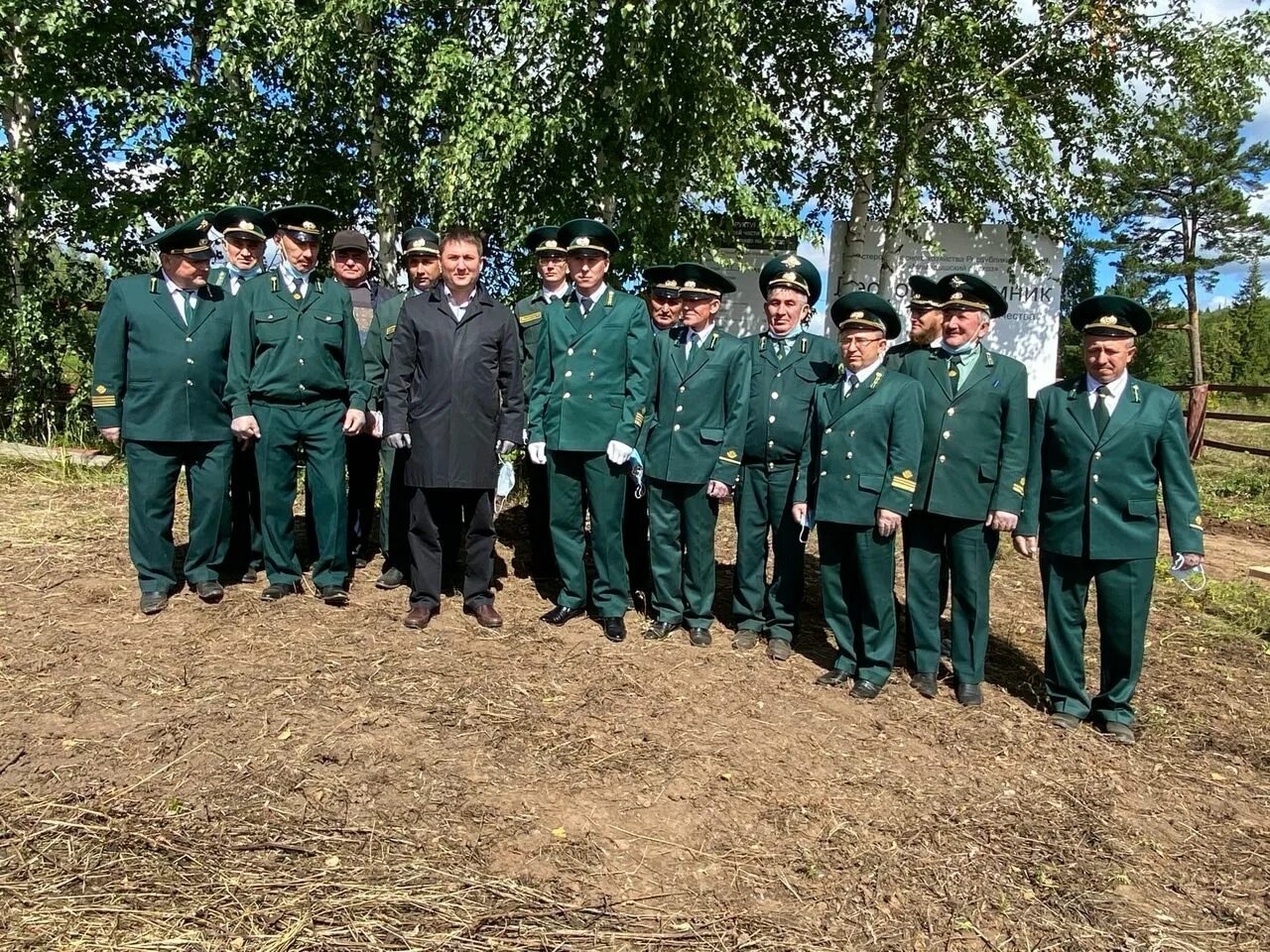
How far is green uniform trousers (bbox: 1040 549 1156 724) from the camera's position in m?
3.89

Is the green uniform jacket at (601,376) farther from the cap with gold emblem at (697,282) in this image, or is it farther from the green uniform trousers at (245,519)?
the green uniform trousers at (245,519)

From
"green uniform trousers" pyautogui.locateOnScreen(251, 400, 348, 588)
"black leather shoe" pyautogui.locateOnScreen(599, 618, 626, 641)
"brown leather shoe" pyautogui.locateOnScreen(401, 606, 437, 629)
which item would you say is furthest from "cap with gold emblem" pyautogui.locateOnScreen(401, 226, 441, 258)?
"black leather shoe" pyautogui.locateOnScreen(599, 618, 626, 641)

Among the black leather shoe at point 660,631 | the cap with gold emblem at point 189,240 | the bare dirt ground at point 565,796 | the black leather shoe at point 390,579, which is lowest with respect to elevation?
the bare dirt ground at point 565,796

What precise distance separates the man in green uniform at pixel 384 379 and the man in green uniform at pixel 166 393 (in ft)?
2.65

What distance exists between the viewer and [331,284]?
194 inches

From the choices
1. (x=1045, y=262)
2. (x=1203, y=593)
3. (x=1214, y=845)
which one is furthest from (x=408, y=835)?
(x=1045, y=262)

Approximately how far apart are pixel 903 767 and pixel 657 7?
19.0 ft

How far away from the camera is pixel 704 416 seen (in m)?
4.60

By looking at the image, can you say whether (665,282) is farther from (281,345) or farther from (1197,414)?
(1197,414)

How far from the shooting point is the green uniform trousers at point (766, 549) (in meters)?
4.66

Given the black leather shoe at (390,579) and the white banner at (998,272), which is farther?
the white banner at (998,272)

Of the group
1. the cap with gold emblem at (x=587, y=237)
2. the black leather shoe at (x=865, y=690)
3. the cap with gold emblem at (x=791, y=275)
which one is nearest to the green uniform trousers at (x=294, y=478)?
the cap with gold emblem at (x=587, y=237)

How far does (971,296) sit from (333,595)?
366 cm

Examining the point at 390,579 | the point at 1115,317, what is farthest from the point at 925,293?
the point at 390,579
